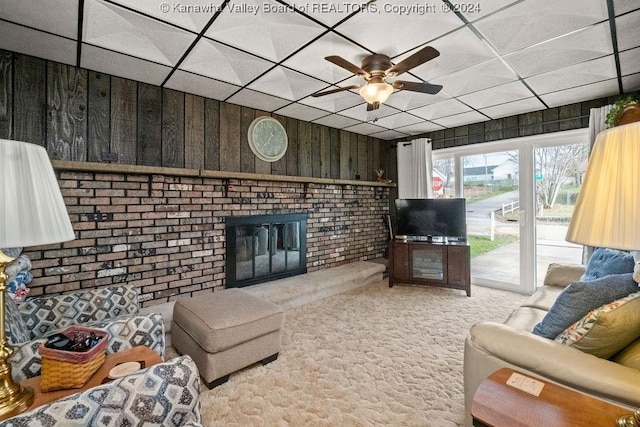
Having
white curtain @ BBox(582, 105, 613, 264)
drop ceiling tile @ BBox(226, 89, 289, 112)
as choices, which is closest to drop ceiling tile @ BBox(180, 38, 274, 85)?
drop ceiling tile @ BBox(226, 89, 289, 112)

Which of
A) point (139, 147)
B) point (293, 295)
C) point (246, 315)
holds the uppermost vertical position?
point (139, 147)

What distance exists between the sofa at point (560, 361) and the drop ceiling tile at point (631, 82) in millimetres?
2346

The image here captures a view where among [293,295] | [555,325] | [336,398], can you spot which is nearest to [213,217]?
[293,295]

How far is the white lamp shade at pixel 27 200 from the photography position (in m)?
0.79

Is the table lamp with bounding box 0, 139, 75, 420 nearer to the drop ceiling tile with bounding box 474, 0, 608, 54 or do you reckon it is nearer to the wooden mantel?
the wooden mantel

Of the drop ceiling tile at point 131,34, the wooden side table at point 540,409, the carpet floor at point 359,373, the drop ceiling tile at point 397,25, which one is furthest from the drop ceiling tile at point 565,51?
the drop ceiling tile at point 131,34

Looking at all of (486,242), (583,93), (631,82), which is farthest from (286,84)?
(486,242)

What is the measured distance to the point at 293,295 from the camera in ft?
10.9

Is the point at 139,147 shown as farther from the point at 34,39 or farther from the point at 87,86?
the point at 34,39

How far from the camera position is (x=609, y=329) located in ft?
3.75

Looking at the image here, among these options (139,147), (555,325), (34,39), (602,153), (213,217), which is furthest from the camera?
(213,217)

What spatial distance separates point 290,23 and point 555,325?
2244 millimetres

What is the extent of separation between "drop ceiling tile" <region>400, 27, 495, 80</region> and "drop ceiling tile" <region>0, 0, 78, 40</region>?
213 cm

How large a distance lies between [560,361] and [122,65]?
335cm
